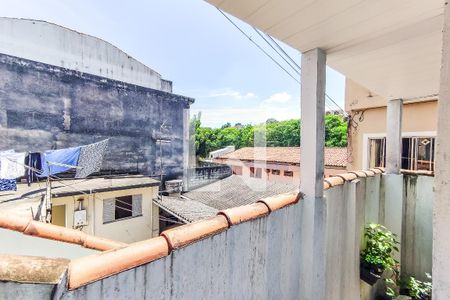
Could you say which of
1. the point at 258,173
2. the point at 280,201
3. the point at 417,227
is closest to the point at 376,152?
the point at 417,227

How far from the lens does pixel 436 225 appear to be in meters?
0.96

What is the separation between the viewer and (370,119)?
19.8 ft

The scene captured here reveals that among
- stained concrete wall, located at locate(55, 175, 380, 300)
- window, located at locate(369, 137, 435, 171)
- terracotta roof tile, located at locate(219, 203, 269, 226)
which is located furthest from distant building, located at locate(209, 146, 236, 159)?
terracotta roof tile, located at locate(219, 203, 269, 226)

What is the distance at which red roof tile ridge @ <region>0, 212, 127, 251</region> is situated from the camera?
5.84ft

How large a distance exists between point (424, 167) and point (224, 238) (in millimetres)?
5988

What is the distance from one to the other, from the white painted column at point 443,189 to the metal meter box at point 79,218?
29.7ft

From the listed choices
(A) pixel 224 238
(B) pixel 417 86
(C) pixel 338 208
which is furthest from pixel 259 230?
(B) pixel 417 86

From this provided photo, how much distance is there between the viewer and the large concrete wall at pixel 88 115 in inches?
338

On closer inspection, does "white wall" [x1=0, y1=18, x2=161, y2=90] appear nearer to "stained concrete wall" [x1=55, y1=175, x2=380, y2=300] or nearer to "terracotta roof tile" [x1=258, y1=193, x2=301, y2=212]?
"terracotta roof tile" [x1=258, y1=193, x2=301, y2=212]

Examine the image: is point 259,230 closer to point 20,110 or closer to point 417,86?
point 417,86

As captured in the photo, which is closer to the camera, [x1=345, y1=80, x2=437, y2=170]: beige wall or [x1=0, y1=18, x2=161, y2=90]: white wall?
[x1=345, y1=80, x2=437, y2=170]: beige wall

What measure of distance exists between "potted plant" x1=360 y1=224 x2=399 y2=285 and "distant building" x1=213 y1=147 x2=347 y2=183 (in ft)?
26.7

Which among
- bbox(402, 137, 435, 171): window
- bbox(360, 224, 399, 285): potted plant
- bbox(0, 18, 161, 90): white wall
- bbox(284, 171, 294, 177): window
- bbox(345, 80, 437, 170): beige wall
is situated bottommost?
bbox(284, 171, 294, 177): window

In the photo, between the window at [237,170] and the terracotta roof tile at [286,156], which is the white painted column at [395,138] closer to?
the terracotta roof tile at [286,156]
